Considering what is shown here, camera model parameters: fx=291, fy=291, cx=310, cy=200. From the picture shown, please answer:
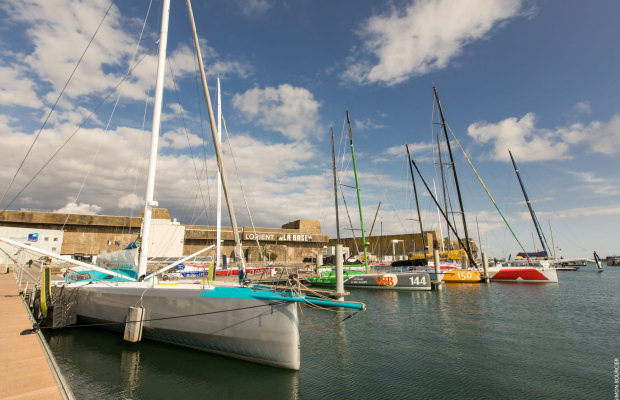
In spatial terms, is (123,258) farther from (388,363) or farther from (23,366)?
(388,363)

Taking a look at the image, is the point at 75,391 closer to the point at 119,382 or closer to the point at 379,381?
the point at 119,382

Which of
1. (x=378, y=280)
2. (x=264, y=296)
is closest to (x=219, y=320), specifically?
(x=264, y=296)

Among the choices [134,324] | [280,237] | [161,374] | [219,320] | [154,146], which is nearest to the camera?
[161,374]

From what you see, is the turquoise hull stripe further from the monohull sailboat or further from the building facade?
the building facade

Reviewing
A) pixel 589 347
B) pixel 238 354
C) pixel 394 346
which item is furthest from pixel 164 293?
pixel 589 347

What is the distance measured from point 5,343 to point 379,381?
8.94m

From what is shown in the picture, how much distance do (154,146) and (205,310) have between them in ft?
20.1

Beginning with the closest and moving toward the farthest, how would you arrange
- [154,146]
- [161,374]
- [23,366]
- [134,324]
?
[23,366]
[161,374]
[134,324]
[154,146]

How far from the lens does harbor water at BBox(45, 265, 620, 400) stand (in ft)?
22.0

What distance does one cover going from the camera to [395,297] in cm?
2098

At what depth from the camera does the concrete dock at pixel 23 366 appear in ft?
14.5

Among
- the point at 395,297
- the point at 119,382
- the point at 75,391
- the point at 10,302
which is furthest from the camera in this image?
the point at 395,297

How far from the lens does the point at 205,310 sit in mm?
8312

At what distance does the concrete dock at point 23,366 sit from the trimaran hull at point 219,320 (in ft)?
8.70
